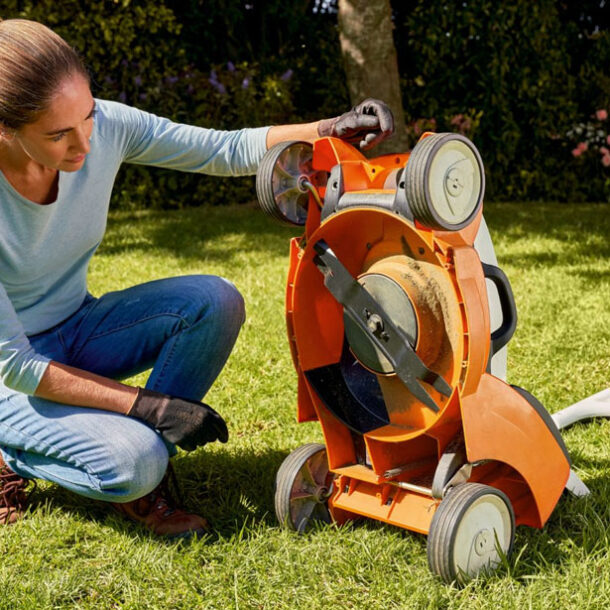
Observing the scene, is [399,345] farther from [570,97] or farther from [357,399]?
[570,97]

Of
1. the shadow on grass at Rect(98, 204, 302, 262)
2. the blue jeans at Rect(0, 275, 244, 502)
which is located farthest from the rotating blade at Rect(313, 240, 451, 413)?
the shadow on grass at Rect(98, 204, 302, 262)

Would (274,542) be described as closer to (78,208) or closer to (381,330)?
(381,330)

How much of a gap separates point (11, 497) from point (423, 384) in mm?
1280

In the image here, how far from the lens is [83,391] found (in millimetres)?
2301

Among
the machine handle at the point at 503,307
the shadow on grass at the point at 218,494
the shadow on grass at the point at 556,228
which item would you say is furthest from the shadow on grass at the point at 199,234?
the machine handle at the point at 503,307

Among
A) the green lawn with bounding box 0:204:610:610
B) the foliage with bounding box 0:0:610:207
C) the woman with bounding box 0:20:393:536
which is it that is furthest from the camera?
the foliage with bounding box 0:0:610:207

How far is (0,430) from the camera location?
241 centimetres

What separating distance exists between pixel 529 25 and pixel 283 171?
6.27 metres

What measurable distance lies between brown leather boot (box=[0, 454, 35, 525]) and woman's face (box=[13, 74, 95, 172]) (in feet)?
3.07

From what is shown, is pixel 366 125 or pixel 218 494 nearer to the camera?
pixel 366 125

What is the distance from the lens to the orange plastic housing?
197 cm

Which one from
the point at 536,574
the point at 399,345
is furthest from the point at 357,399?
the point at 536,574

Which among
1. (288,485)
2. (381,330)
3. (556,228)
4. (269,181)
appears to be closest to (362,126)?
(269,181)

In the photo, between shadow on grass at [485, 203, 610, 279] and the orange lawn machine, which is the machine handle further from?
shadow on grass at [485, 203, 610, 279]
